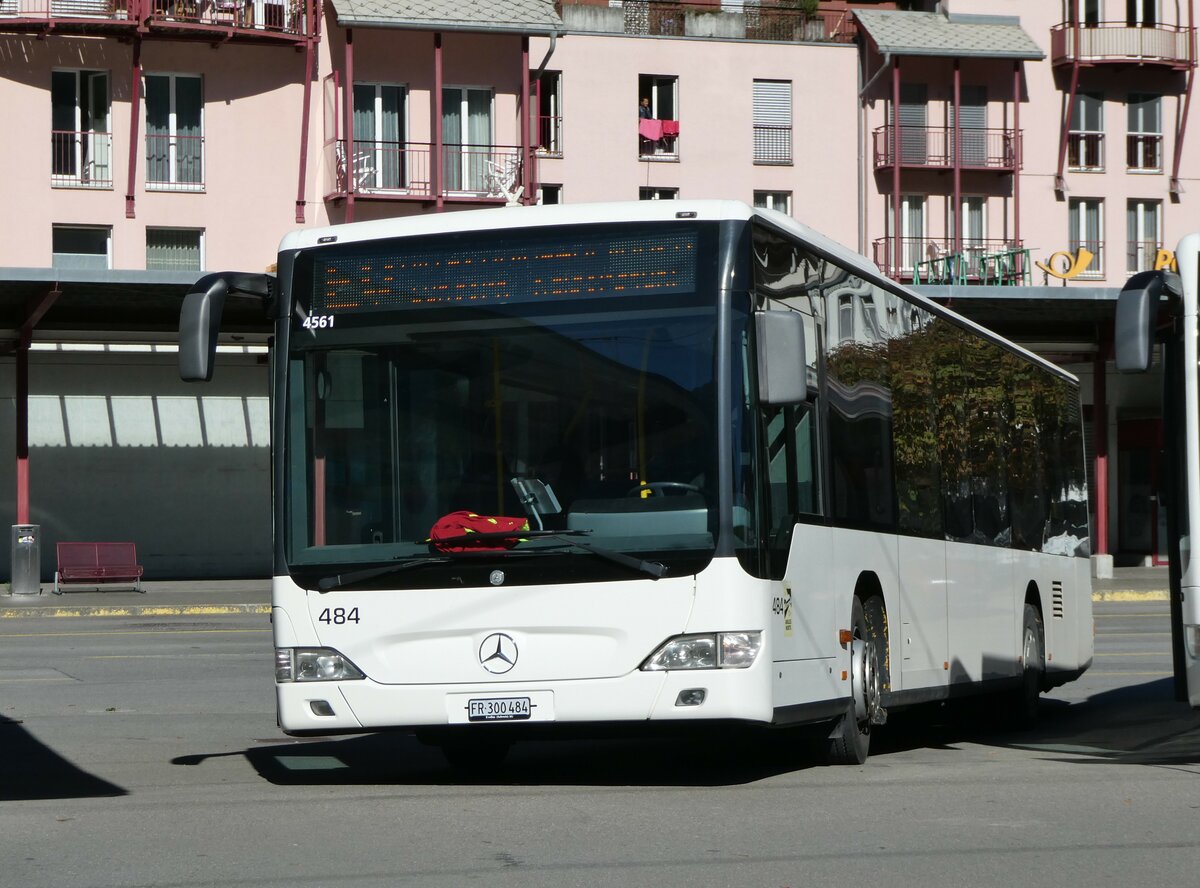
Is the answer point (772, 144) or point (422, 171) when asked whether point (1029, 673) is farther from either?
point (772, 144)

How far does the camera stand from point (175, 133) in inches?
1565

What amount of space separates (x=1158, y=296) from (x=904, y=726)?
19.3 ft

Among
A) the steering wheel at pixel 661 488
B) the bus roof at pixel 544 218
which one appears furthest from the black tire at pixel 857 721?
the bus roof at pixel 544 218

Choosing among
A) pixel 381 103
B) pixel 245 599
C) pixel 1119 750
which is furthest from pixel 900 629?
pixel 381 103

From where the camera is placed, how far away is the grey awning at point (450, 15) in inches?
1560

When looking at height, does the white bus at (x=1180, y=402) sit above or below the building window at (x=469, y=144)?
below

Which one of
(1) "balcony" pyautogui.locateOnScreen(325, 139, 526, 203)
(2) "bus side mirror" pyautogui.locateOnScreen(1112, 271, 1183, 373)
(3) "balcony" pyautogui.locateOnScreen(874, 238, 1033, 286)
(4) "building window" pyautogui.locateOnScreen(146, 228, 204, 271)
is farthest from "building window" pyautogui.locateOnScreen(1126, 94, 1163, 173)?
(2) "bus side mirror" pyautogui.locateOnScreen(1112, 271, 1183, 373)

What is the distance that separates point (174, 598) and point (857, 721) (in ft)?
74.0

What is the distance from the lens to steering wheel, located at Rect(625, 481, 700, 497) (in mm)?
9273

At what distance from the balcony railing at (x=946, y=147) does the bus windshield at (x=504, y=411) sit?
36.7 meters

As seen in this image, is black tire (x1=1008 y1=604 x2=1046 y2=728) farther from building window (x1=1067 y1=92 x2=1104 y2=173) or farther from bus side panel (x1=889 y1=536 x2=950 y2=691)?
building window (x1=1067 y1=92 x2=1104 y2=173)

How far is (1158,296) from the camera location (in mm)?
9711

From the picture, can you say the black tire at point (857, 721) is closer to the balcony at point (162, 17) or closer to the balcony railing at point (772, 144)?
the balcony at point (162, 17)

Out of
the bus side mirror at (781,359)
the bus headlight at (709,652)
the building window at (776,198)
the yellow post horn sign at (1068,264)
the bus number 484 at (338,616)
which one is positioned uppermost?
the building window at (776,198)
